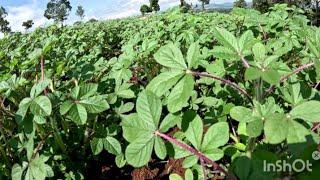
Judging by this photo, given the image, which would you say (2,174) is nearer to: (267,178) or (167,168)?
(167,168)

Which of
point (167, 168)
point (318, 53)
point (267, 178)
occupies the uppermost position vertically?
point (318, 53)

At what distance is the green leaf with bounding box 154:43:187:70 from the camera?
130 centimetres

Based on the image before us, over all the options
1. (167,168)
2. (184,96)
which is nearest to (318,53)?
(184,96)

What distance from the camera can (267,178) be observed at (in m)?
A: 1.07

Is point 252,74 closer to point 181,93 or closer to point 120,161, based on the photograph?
point 181,93

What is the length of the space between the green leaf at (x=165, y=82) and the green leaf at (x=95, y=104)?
0.87ft

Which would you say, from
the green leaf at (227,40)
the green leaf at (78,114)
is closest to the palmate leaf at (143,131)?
the green leaf at (78,114)

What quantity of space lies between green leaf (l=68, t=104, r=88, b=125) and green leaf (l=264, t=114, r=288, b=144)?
0.68 meters

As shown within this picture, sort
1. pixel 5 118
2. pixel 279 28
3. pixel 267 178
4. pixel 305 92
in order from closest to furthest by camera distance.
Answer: pixel 267 178 < pixel 305 92 < pixel 5 118 < pixel 279 28

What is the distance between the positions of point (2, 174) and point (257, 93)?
1173 millimetres

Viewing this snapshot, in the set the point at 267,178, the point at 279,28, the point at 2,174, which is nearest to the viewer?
the point at 267,178

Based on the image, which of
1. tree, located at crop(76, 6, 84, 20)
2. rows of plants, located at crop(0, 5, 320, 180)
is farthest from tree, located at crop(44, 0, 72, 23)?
rows of plants, located at crop(0, 5, 320, 180)

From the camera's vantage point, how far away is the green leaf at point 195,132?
1.28 meters

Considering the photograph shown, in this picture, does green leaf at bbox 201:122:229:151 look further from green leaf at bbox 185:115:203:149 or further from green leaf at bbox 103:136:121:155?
green leaf at bbox 103:136:121:155
